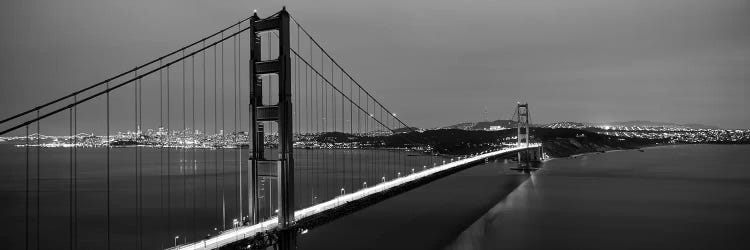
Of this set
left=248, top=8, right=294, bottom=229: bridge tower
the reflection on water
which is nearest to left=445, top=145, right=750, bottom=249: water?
the reflection on water

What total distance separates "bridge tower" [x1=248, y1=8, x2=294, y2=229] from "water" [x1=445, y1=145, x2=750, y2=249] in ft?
38.3

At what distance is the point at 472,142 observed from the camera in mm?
125875

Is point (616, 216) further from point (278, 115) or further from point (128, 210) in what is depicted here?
point (128, 210)

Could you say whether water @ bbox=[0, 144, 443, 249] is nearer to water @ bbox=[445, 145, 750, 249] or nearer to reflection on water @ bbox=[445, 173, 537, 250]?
reflection on water @ bbox=[445, 173, 537, 250]

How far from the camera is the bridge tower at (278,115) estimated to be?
50.2 ft

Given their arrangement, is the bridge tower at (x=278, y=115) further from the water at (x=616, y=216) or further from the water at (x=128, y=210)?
the water at (x=616, y=216)

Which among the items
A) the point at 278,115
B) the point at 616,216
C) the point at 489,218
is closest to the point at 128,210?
the point at 489,218

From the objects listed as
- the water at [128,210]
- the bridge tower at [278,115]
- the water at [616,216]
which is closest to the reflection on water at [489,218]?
the water at [616,216]

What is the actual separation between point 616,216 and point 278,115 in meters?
28.3

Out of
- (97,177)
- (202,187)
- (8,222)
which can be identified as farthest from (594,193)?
(97,177)

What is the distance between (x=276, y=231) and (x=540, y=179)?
51756 mm

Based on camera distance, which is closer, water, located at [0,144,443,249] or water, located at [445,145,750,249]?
water, located at [445,145,750,249]

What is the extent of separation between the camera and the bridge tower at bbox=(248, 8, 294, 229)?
15297 millimetres

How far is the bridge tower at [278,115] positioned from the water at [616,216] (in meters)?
11.7
